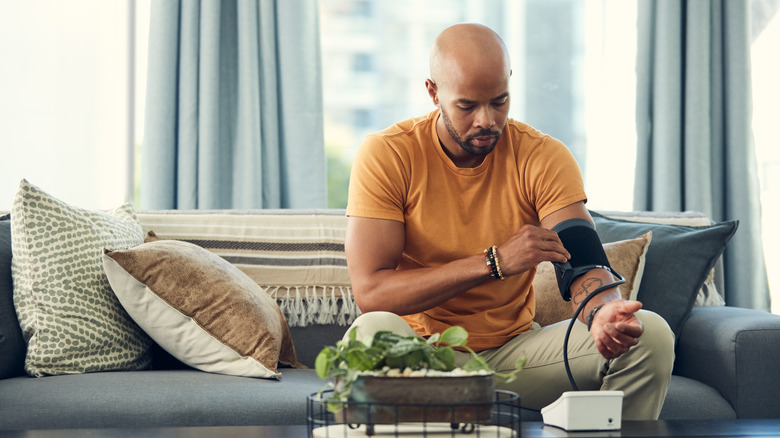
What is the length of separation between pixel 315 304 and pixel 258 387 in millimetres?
512

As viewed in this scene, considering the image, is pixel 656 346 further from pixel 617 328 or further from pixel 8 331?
pixel 8 331

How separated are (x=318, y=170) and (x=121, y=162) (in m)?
0.80

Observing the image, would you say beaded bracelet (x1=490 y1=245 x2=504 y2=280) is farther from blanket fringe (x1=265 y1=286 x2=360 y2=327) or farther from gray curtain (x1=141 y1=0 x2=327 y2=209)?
gray curtain (x1=141 y1=0 x2=327 y2=209)

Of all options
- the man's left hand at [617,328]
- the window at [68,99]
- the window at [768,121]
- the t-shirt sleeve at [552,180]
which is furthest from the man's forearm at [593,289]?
the window at [768,121]

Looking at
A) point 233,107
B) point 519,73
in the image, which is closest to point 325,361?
point 233,107

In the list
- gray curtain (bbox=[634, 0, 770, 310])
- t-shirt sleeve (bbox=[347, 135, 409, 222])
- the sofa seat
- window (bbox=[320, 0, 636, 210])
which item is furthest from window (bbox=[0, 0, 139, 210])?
gray curtain (bbox=[634, 0, 770, 310])

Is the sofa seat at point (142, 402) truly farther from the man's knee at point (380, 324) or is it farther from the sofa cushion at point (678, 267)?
the sofa cushion at point (678, 267)

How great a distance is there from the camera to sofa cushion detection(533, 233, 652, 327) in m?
2.02

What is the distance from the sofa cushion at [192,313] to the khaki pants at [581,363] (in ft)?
1.33

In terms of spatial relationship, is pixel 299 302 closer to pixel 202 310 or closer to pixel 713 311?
pixel 202 310

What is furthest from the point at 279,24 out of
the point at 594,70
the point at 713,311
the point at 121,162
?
the point at 713,311

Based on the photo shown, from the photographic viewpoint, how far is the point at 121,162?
9.82 ft

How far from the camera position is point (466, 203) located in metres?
1.75

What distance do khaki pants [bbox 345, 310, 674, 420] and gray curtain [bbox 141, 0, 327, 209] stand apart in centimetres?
138
